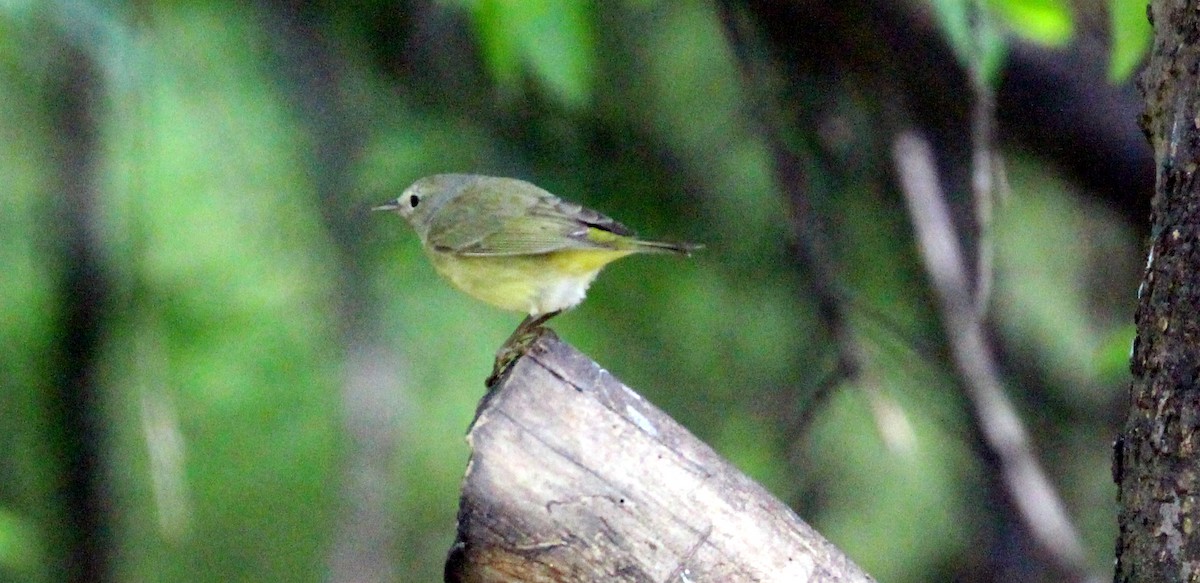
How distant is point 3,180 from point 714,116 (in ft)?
9.37

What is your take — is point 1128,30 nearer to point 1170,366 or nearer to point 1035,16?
point 1035,16

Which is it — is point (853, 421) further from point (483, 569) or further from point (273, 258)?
point (483, 569)

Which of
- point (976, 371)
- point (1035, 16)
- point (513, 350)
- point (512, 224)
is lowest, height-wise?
point (513, 350)

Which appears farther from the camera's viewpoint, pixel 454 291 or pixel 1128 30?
pixel 454 291

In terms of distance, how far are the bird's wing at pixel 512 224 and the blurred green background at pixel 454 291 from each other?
0.77 meters

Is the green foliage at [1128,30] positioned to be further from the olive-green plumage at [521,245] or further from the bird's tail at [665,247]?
the olive-green plumage at [521,245]

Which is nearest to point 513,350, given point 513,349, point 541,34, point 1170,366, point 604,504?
point 513,349

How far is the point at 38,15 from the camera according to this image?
11.1ft

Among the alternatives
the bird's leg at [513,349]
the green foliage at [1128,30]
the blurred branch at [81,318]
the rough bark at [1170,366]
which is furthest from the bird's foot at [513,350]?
the blurred branch at [81,318]

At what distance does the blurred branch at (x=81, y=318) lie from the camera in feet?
16.3

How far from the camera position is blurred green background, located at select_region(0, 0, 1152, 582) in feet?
15.1

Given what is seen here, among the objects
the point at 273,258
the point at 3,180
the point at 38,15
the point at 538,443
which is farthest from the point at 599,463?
the point at 3,180

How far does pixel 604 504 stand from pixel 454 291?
12.0 feet

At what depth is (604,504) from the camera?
207 centimetres
